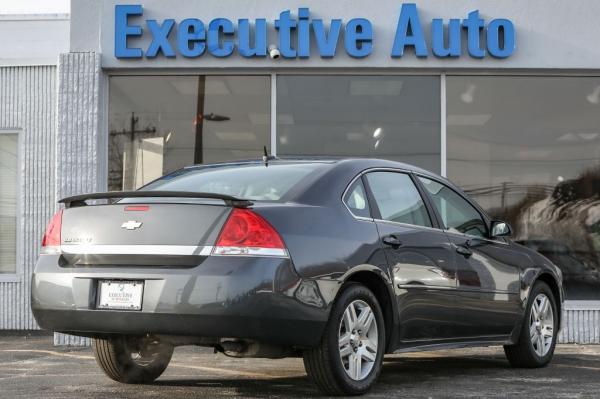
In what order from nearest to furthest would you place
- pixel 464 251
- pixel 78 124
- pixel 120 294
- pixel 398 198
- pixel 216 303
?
pixel 216 303, pixel 120 294, pixel 398 198, pixel 464 251, pixel 78 124

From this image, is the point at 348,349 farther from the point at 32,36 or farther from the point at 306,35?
the point at 32,36

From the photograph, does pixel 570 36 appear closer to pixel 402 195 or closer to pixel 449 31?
pixel 449 31

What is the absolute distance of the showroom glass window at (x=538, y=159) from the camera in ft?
36.6

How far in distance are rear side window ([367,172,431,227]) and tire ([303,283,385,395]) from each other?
0.68 meters

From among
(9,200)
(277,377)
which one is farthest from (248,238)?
(9,200)


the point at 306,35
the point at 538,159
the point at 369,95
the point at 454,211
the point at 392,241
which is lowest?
the point at 392,241

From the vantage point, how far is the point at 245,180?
638 cm

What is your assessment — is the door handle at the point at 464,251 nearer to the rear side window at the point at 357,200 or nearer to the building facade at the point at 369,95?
the rear side window at the point at 357,200

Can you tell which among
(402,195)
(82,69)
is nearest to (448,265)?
(402,195)

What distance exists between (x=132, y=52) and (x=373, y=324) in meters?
5.63

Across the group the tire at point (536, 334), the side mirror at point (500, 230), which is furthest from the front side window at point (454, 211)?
the tire at point (536, 334)

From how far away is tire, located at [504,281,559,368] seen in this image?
7.97 metres

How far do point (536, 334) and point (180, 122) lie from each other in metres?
4.79

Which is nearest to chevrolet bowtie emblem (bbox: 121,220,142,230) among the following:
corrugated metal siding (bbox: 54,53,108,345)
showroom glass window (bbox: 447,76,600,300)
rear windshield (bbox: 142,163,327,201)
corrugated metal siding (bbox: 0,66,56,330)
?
rear windshield (bbox: 142,163,327,201)
